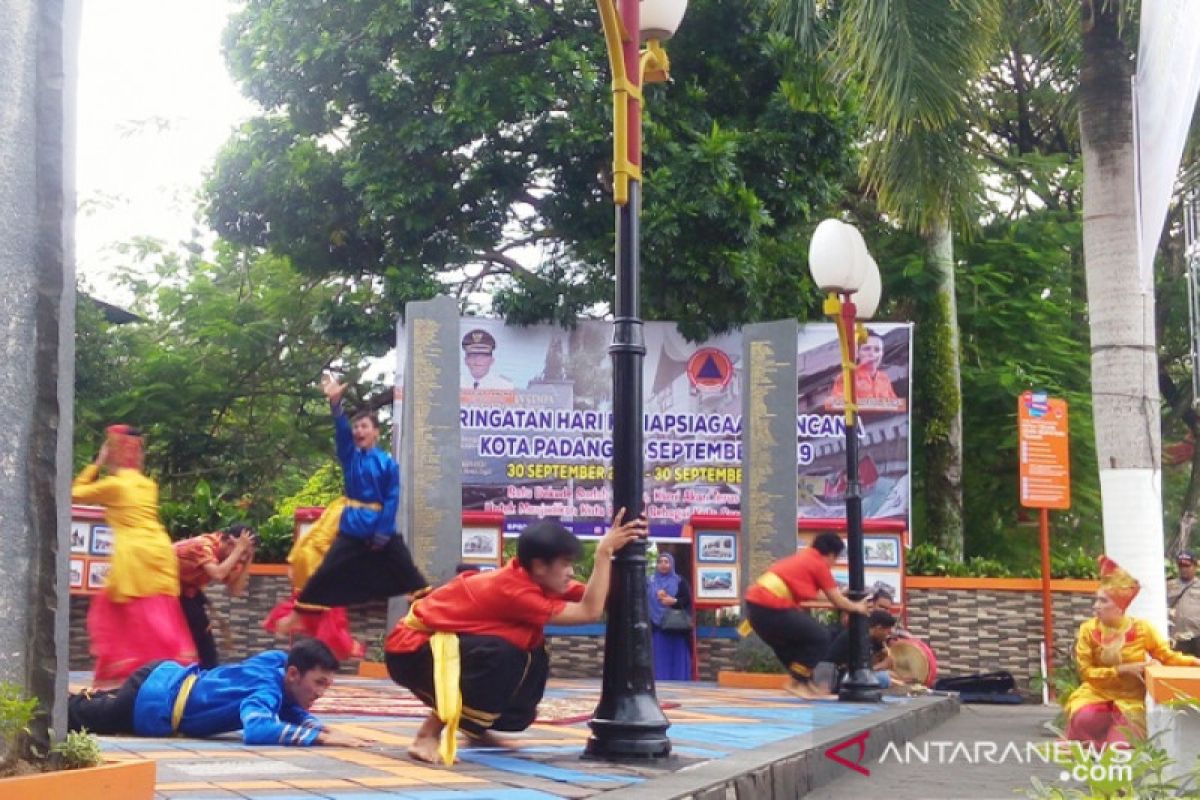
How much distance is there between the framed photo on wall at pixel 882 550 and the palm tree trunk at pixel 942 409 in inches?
194

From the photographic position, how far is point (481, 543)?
17.5m

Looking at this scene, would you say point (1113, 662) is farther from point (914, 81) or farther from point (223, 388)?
point (223, 388)

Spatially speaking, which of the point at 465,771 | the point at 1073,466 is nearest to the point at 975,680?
the point at 1073,466

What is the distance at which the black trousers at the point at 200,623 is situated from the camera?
32.1 feet

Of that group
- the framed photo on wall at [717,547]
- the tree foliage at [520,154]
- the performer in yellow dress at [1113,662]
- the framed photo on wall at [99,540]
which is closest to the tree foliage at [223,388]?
the tree foliage at [520,154]

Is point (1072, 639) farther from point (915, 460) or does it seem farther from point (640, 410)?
point (640, 410)

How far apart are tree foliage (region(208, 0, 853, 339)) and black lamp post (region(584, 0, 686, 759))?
11.6 meters

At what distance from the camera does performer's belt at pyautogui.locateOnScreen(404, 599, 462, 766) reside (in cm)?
670

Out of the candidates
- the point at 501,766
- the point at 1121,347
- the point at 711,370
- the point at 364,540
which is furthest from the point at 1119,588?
the point at 711,370

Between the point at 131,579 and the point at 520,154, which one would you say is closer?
the point at 131,579

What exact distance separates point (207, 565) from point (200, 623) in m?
0.53

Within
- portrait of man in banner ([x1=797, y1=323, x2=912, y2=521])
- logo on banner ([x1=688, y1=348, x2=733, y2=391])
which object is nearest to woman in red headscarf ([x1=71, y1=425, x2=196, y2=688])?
logo on banner ([x1=688, y1=348, x2=733, y2=391])

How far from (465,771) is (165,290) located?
22358mm

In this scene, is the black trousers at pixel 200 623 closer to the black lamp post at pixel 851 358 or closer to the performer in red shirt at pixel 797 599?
the performer in red shirt at pixel 797 599
